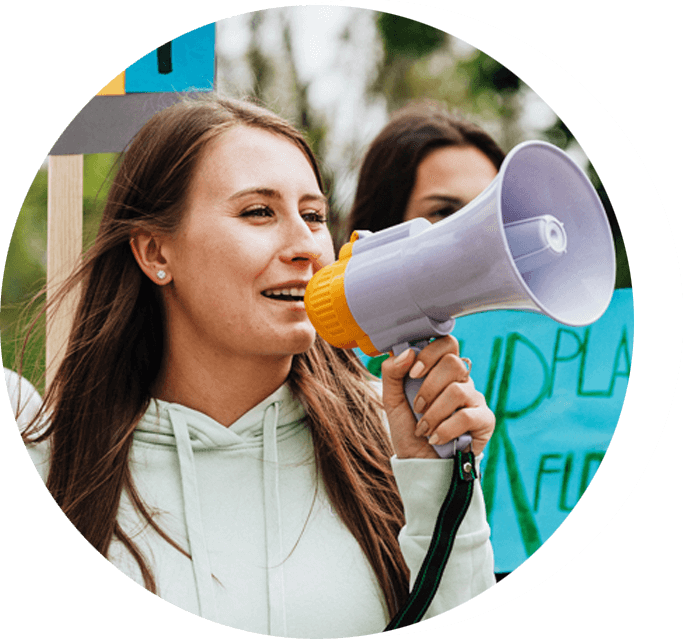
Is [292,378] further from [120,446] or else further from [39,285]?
[39,285]

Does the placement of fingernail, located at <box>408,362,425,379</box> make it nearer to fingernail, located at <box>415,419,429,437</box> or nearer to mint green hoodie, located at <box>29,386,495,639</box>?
fingernail, located at <box>415,419,429,437</box>

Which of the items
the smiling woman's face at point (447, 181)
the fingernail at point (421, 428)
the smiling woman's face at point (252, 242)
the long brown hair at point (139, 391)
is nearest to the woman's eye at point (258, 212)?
the smiling woman's face at point (252, 242)

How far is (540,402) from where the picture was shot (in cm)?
185

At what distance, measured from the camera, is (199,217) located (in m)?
1.81

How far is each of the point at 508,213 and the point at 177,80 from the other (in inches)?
32.0

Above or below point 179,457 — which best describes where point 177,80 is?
above

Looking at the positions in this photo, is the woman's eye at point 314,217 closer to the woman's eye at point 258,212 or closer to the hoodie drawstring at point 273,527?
the woman's eye at point 258,212

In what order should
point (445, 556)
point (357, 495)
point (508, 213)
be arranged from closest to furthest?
point (508, 213), point (445, 556), point (357, 495)

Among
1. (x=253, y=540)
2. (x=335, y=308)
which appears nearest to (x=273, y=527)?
(x=253, y=540)

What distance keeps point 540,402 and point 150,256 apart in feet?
2.92

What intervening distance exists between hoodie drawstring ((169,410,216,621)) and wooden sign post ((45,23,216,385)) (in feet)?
1.18

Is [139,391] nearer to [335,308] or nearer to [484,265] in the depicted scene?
[335,308]

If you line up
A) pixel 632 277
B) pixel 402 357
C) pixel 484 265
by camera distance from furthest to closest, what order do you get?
pixel 632 277 → pixel 402 357 → pixel 484 265

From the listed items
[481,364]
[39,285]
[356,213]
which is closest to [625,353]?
[481,364]
